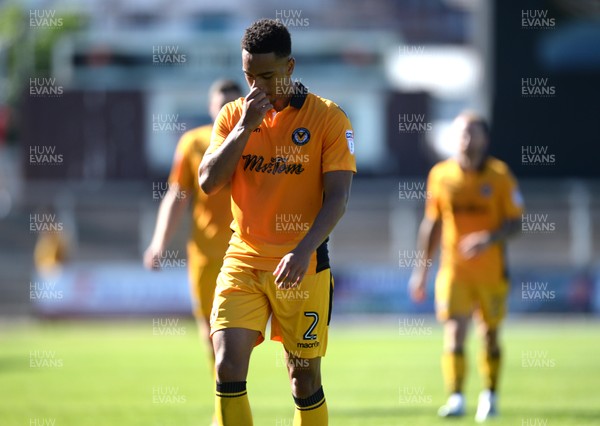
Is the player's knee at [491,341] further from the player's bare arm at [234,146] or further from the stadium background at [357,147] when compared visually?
the stadium background at [357,147]

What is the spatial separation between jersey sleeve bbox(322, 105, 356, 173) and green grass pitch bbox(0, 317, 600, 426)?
370 cm

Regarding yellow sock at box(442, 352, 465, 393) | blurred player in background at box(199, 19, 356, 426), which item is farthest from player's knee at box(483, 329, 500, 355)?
blurred player in background at box(199, 19, 356, 426)

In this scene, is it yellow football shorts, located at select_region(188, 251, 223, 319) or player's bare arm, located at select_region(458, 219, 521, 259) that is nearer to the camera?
yellow football shorts, located at select_region(188, 251, 223, 319)

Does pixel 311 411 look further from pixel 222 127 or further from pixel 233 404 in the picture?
pixel 222 127

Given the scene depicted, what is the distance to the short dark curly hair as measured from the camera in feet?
22.1

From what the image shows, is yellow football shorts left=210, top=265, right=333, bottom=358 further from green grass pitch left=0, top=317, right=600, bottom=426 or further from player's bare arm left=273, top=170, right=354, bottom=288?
green grass pitch left=0, top=317, right=600, bottom=426

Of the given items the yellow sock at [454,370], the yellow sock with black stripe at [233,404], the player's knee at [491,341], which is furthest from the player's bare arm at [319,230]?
the player's knee at [491,341]

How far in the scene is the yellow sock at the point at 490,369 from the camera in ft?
36.3

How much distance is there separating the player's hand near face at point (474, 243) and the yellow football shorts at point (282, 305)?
14.2 ft

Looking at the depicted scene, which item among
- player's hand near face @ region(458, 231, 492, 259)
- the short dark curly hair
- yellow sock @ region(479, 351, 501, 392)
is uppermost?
the short dark curly hair

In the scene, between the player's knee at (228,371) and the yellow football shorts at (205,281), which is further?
the yellow football shorts at (205,281)

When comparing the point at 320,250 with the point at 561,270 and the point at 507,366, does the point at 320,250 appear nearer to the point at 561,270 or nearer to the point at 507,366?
the point at 507,366

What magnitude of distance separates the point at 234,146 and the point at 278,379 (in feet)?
28.6

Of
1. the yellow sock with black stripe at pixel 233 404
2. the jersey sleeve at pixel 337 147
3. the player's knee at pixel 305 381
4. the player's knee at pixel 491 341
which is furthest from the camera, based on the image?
the player's knee at pixel 491 341
